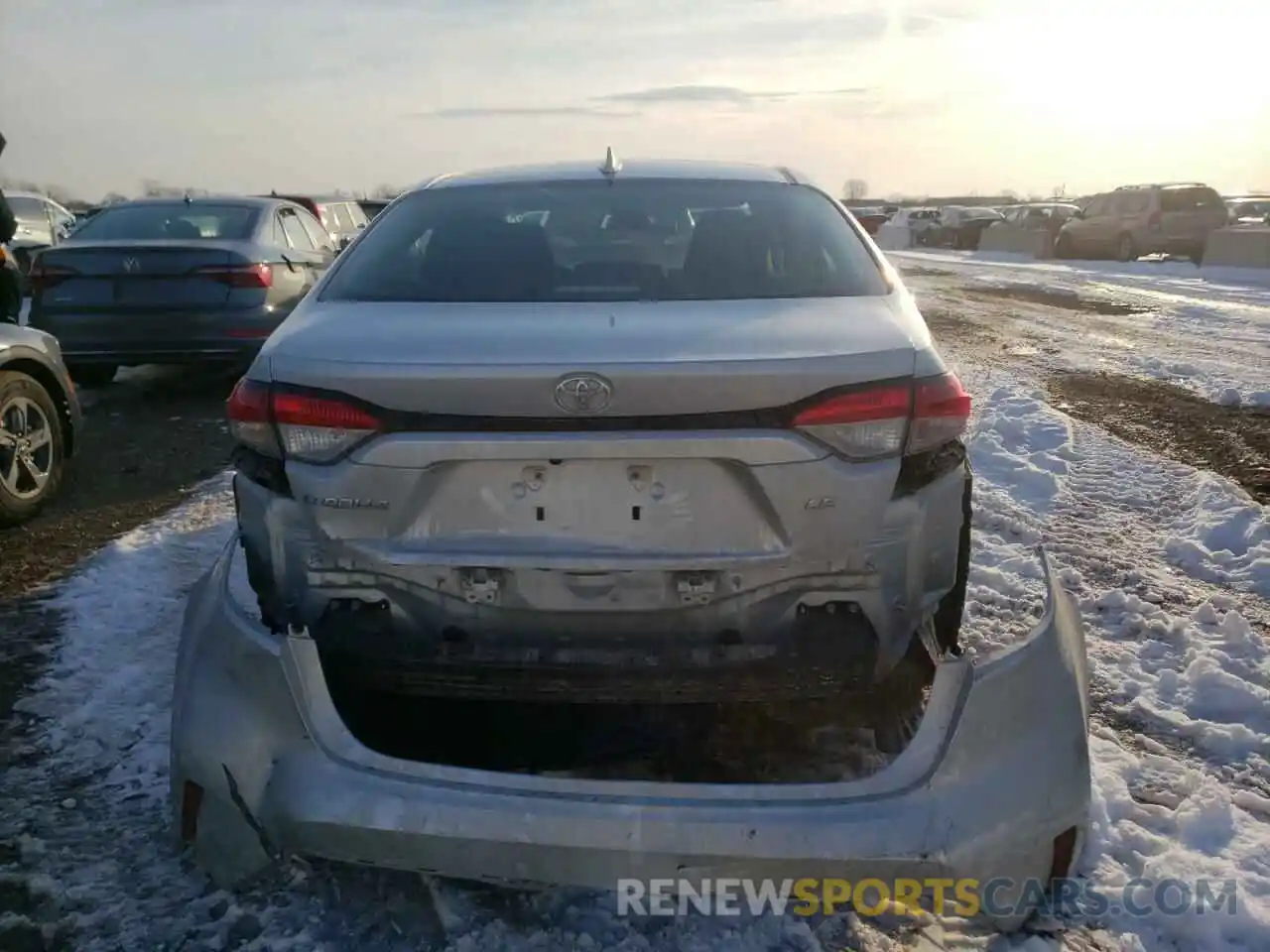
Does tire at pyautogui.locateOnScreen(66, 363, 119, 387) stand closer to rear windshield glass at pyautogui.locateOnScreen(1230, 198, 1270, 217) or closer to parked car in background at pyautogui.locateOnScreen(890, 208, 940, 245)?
parked car in background at pyautogui.locateOnScreen(890, 208, 940, 245)

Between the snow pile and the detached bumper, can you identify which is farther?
the snow pile

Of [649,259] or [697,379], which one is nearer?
[697,379]

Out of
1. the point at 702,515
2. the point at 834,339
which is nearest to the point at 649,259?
the point at 834,339

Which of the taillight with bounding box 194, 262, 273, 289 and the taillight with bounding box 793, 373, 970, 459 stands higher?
the taillight with bounding box 793, 373, 970, 459

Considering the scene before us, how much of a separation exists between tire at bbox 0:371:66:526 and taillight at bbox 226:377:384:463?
3490mm

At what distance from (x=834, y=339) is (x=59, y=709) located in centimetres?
267

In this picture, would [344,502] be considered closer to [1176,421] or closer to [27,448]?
[27,448]

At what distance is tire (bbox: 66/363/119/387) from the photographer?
8.48 metres

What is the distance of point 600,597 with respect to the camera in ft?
7.56

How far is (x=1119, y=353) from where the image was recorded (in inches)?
431

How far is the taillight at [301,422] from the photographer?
227cm

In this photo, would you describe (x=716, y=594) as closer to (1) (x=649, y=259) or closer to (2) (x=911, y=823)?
(2) (x=911, y=823)

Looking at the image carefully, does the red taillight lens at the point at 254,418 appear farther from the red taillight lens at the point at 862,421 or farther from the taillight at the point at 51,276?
the taillight at the point at 51,276

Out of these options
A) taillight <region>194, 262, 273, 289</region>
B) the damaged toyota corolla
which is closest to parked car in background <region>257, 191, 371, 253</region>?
taillight <region>194, 262, 273, 289</region>
